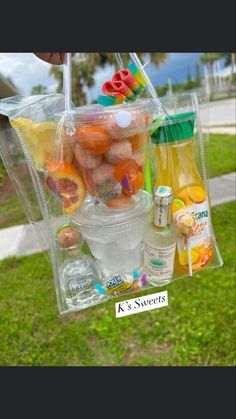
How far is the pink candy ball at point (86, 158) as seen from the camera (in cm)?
63

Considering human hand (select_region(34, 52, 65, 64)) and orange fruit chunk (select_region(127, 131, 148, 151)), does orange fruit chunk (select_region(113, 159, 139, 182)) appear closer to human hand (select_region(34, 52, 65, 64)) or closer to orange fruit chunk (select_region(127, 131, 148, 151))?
orange fruit chunk (select_region(127, 131, 148, 151))

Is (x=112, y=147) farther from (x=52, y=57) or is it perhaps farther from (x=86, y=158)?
(x=52, y=57)

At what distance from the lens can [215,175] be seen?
3.80 m

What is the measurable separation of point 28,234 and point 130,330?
5.22 feet

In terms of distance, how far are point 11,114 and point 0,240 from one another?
260 cm

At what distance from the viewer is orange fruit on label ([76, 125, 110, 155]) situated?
0.62 m

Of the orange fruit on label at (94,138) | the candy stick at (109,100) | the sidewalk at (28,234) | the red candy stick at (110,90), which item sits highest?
the red candy stick at (110,90)

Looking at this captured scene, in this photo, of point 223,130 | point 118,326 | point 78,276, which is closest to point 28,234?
point 118,326

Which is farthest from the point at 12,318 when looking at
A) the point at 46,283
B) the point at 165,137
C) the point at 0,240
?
the point at 165,137

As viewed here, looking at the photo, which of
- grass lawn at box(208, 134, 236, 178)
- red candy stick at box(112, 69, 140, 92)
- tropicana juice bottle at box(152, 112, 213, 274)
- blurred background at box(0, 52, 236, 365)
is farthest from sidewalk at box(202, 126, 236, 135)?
red candy stick at box(112, 69, 140, 92)

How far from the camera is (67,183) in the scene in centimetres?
65

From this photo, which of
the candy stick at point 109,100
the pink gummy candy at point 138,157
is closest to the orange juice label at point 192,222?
the pink gummy candy at point 138,157

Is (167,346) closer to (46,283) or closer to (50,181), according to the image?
(46,283)

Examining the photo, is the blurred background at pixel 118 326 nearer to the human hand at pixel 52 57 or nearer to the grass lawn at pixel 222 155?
the human hand at pixel 52 57
